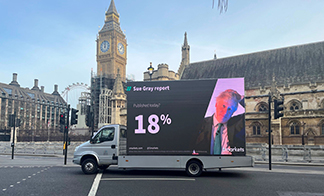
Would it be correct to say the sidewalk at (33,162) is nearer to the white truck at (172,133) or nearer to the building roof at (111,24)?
the white truck at (172,133)

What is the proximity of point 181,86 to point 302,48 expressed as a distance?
37.6 m

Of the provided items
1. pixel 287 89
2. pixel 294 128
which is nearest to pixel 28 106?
pixel 287 89

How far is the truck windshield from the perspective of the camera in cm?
1175

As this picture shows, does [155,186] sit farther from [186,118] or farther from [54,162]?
[54,162]

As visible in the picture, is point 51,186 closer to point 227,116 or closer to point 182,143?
point 182,143

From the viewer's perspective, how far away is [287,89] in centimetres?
3900

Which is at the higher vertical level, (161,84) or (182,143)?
(161,84)

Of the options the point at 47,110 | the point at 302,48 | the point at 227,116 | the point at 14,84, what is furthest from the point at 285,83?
the point at 14,84

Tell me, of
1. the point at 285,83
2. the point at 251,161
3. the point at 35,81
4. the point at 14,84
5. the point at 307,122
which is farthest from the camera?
the point at 35,81

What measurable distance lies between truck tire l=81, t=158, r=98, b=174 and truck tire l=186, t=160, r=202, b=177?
4.11m

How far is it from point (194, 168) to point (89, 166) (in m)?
4.61

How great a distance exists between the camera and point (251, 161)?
412 inches

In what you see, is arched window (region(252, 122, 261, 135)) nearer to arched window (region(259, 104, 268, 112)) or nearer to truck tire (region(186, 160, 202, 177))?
arched window (region(259, 104, 268, 112))

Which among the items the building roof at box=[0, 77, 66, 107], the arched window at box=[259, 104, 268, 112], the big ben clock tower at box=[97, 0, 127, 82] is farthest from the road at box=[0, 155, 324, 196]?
the building roof at box=[0, 77, 66, 107]
